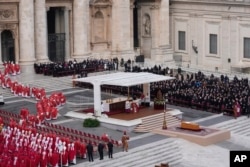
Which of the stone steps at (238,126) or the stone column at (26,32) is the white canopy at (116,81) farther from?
the stone column at (26,32)

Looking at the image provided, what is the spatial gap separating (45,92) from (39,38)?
30.9 feet

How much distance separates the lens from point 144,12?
65.1 metres

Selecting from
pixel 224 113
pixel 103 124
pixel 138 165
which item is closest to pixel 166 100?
→ pixel 224 113

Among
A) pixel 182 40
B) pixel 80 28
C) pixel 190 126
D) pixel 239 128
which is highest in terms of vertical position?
pixel 80 28

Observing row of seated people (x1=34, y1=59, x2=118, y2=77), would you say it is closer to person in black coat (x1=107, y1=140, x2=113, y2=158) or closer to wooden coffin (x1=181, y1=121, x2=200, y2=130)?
wooden coffin (x1=181, y1=121, x2=200, y2=130)

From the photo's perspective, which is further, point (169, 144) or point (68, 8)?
point (68, 8)

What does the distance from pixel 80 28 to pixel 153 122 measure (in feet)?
71.3

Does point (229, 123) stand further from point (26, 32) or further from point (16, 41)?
point (16, 41)

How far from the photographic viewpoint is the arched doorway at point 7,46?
2186 inches

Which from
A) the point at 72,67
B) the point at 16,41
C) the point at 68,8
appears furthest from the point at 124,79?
the point at 68,8

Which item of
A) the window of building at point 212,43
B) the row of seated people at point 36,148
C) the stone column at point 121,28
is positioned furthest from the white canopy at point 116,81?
the window of building at point 212,43

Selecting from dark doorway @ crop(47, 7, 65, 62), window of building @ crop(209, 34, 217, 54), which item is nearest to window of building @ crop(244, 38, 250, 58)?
window of building @ crop(209, 34, 217, 54)

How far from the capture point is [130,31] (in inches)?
2457

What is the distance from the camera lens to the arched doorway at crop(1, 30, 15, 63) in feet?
182
